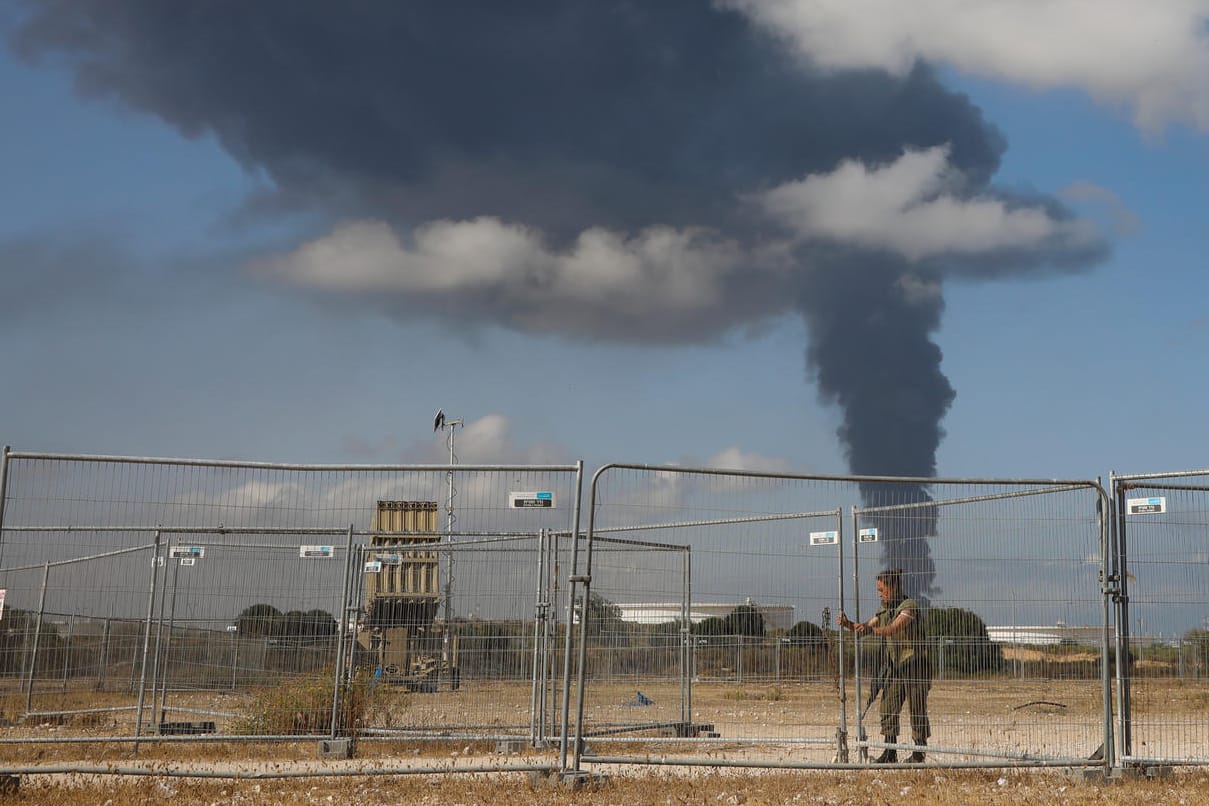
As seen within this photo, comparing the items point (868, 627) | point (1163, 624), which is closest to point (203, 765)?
point (868, 627)

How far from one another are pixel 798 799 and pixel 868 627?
3186 mm

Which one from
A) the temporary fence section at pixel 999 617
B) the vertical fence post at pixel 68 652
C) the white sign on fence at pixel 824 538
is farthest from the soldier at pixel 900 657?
the vertical fence post at pixel 68 652

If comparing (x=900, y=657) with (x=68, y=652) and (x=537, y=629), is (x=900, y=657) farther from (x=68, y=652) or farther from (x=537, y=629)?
(x=68, y=652)

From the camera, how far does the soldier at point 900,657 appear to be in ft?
38.8

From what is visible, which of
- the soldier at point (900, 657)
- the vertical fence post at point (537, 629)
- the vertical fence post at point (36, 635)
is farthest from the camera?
the vertical fence post at point (537, 629)

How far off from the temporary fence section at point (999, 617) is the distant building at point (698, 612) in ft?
3.28

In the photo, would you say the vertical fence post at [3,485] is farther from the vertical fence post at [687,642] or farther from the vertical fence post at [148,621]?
the vertical fence post at [687,642]

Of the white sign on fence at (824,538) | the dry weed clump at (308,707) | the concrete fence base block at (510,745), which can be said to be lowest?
the concrete fence base block at (510,745)

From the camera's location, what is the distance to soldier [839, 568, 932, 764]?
1181cm

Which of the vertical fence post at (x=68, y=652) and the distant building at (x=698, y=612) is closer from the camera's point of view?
the distant building at (x=698, y=612)

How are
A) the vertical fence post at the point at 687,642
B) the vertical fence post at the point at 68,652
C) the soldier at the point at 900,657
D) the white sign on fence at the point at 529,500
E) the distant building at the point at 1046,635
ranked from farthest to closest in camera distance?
the vertical fence post at the point at 68,652 → the vertical fence post at the point at 687,642 → the soldier at the point at 900,657 → the distant building at the point at 1046,635 → the white sign on fence at the point at 529,500

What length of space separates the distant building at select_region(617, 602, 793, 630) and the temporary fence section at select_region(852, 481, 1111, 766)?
1.00 meters

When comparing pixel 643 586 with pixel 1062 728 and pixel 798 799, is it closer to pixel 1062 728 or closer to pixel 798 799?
pixel 798 799

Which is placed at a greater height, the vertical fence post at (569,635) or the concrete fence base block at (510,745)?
the vertical fence post at (569,635)
